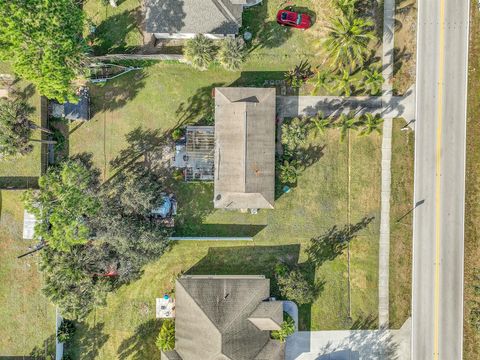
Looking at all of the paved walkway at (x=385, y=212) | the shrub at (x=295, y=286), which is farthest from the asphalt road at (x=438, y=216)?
the shrub at (x=295, y=286)

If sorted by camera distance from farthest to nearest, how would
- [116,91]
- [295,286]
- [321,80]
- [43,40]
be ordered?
[116,91] → [295,286] → [321,80] → [43,40]

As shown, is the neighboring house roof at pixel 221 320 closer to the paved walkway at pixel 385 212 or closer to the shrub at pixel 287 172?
the shrub at pixel 287 172

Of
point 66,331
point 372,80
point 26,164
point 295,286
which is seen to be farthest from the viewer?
point 66,331

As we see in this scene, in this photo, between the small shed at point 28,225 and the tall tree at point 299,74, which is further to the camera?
the tall tree at point 299,74

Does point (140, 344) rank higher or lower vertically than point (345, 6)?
lower

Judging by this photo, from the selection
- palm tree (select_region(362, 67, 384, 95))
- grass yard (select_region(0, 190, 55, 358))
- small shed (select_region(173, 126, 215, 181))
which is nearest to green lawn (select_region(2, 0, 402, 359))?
grass yard (select_region(0, 190, 55, 358))

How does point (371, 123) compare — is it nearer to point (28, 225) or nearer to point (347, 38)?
point (347, 38)

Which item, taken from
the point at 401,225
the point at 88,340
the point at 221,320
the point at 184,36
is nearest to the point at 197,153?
the point at 184,36
